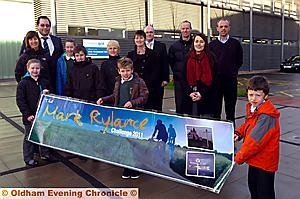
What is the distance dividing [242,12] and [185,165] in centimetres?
2602

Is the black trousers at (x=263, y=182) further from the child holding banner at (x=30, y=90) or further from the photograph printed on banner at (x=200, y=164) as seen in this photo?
the child holding banner at (x=30, y=90)

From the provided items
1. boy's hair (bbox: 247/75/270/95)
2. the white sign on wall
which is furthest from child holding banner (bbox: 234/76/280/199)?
the white sign on wall

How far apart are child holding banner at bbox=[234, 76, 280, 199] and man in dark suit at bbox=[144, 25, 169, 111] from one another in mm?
2140

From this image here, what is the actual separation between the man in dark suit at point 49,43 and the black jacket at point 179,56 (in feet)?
5.72

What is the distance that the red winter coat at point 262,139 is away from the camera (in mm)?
2674

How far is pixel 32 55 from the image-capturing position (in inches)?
183

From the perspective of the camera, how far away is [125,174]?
13.4ft

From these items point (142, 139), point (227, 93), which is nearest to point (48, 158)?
point (142, 139)

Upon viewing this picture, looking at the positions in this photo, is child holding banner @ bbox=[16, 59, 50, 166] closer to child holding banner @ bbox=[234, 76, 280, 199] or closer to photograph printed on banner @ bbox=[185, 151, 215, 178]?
photograph printed on banner @ bbox=[185, 151, 215, 178]

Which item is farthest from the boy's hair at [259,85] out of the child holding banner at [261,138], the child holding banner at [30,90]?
the child holding banner at [30,90]

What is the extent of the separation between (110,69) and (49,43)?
3.84 feet

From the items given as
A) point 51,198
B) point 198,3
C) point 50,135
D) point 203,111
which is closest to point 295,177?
point 203,111

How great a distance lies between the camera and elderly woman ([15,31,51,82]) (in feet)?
14.9

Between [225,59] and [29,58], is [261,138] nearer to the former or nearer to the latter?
[225,59]
